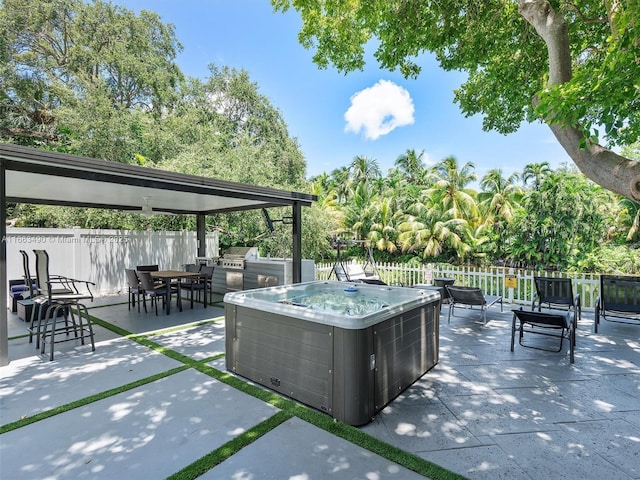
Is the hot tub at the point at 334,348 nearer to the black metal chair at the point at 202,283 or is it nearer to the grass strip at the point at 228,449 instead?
the grass strip at the point at 228,449

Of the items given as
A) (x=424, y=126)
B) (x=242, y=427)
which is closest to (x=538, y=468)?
(x=242, y=427)

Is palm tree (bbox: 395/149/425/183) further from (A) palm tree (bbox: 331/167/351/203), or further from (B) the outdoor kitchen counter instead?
(B) the outdoor kitchen counter

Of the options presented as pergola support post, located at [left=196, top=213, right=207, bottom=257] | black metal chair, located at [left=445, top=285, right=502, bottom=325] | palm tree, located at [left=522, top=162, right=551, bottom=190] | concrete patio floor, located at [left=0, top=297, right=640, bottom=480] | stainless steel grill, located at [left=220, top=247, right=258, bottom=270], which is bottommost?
concrete patio floor, located at [left=0, top=297, right=640, bottom=480]

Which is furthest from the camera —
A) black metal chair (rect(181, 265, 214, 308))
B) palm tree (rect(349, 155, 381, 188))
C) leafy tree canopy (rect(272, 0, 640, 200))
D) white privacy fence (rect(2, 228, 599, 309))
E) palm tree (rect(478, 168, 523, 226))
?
palm tree (rect(349, 155, 381, 188))

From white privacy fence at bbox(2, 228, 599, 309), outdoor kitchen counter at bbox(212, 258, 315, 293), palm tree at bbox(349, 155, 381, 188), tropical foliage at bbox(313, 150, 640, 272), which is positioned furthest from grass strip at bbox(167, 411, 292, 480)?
palm tree at bbox(349, 155, 381, 188)

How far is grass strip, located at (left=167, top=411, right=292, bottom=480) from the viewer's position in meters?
2.20

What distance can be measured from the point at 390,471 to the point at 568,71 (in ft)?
14.1

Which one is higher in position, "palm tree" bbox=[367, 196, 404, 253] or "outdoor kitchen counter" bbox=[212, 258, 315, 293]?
"palm tree" bbox=[367, 196, 404, 253]

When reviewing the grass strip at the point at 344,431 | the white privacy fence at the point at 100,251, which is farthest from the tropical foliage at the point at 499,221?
the grass strip at the point at 344,431

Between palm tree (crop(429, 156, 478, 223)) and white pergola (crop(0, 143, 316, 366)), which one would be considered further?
palm tree (crop(429, 156, 478, 223))

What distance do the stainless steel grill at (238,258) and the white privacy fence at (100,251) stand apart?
7.39 ft

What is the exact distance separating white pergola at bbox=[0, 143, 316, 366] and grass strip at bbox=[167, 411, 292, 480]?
3.46m

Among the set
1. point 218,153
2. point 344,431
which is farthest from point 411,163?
point 344,431

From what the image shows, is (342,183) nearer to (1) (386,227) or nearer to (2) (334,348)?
(1) (386,227)
